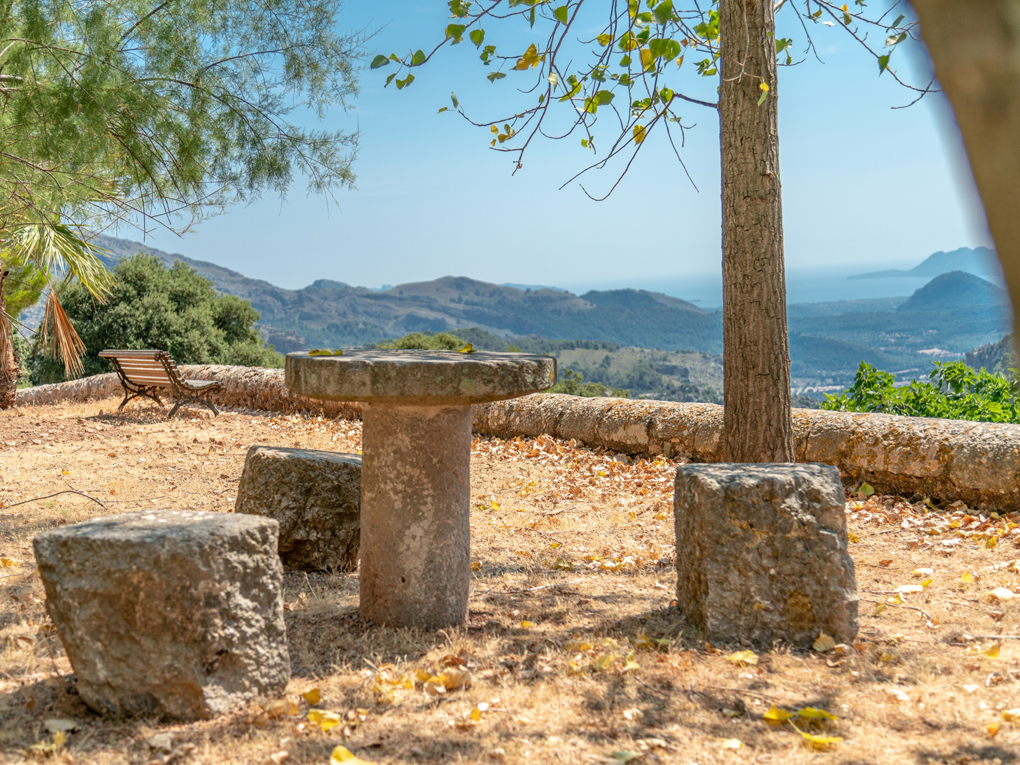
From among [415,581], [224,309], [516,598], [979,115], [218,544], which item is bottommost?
[516,598]

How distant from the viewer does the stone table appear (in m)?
2.73

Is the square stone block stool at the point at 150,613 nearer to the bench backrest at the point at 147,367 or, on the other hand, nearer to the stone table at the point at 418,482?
the stone table at the point at 418,482

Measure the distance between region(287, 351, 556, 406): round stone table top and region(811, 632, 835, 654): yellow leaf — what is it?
4.80 feet

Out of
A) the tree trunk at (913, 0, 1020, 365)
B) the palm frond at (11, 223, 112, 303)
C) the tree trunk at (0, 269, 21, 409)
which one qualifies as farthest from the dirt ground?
the tree trunk at (0, 269, 21, 409)

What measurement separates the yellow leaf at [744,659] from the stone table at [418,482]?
1087 mm

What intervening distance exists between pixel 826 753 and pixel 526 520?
3.08 meters

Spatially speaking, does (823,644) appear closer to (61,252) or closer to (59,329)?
(61,252)

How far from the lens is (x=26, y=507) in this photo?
4.92 metres

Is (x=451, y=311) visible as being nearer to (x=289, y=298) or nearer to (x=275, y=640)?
(x=289, y=298)

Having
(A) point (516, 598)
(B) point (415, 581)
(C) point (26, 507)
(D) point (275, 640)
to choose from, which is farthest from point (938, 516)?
(C) point (26, 507)

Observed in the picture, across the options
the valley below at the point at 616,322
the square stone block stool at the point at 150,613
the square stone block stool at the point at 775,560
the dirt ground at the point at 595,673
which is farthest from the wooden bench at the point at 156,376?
the valley below at the point at 616,322

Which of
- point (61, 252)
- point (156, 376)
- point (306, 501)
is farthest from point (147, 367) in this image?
point (306, 501)

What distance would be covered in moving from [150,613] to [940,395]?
6669 mm

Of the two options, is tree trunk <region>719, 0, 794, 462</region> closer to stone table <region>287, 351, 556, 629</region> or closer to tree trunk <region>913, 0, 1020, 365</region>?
stone table <region>287, 351, 556, 629</region>
